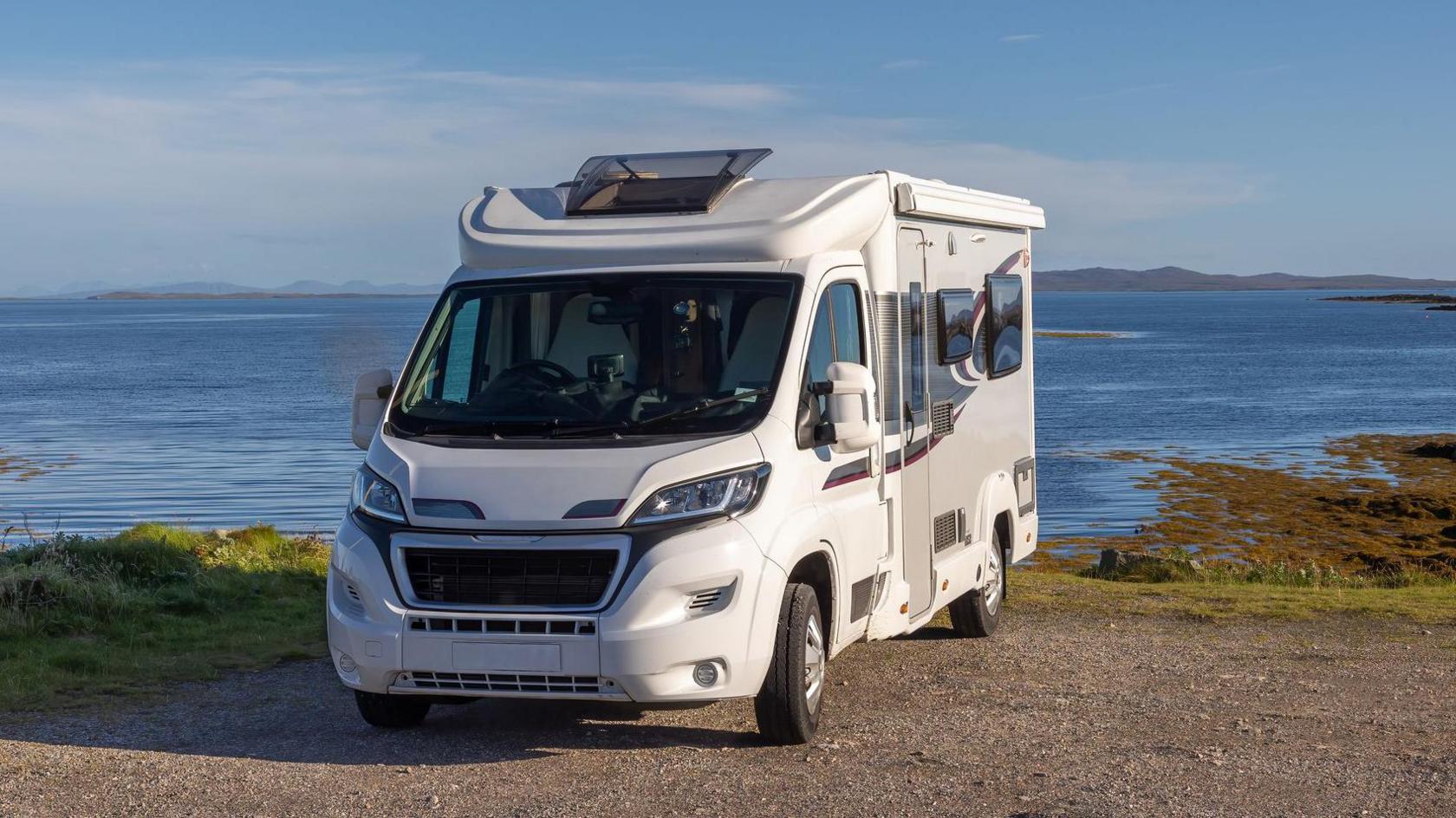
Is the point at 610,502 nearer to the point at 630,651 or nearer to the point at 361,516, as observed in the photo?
the point at 630,651

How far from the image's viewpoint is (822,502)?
754 centimetres

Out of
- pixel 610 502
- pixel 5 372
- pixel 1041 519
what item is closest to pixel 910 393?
pixel 610 502

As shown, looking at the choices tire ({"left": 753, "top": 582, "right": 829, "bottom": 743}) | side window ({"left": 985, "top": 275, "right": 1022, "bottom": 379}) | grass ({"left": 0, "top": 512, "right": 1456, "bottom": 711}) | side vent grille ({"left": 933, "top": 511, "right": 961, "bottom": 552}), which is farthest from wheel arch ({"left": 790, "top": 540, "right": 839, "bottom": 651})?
grass ({"left": 0, "top": 512, "right": 1456, "bottom": 711})

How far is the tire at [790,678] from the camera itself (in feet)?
23.9

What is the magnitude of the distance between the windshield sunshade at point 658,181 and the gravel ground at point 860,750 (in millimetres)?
2564

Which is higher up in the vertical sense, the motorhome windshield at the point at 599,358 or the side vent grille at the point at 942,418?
the motorhome windshield at the point at 599,358

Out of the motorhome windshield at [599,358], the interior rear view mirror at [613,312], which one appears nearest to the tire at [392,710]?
the motorhome windshield at [599,358]

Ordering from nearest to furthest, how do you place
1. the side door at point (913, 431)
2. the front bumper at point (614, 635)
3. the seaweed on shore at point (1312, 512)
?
the front bumper at point (614, 635), the side door at point (913, 431), the seaweed on shore at point (1312, 512)

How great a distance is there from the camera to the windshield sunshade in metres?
8.14

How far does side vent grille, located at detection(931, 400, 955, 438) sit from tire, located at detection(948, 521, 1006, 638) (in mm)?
1355

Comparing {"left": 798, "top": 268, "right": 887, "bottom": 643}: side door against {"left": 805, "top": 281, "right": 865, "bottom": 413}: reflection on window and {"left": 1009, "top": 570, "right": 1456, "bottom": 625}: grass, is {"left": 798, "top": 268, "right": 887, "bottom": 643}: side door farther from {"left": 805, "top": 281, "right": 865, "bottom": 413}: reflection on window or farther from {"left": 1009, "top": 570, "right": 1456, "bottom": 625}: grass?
{"left": 1009, "top": 570, "right": 1456, "bottom": 625}: grass

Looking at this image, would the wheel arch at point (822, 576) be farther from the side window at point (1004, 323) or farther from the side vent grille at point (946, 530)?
the side window at point (1004, 323)

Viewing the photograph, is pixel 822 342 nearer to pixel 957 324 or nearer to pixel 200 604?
pixel 957 324

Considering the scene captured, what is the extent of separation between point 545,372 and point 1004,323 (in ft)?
13.4
